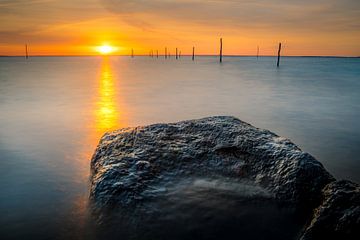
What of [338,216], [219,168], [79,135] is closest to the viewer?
[338,216]

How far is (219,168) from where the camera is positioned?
449cm

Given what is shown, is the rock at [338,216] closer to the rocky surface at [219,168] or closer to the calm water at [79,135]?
the rocky surface at [219,168]

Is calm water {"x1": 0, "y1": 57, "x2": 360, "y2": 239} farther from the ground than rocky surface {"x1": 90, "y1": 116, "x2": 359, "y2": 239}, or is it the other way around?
rocky surface {"x1": 90, "y1": 116, "x2": 359, "y2": 239}

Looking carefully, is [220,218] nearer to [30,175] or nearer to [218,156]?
[218,156]

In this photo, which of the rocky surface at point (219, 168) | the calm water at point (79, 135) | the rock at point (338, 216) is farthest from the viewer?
the calm water at point (79, 135)

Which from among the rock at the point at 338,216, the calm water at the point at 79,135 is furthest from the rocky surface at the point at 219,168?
the calm water at the point at 79,135

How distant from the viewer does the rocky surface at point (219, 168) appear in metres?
3.46

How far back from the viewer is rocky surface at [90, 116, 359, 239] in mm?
3465

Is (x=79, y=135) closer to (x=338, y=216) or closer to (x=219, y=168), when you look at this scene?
(x=219, y=168)

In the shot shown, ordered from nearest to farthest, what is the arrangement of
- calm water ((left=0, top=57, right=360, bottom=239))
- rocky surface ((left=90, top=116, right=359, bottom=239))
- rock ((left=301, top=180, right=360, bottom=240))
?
rock ((left=301, top=180, right=360, bottom=240)) < rocky surface ((left=90, top=116, right=359, bottom=239)) < calm water ((left=0, top=57, right=360, bottom=239))

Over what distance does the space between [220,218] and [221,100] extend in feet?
43.2

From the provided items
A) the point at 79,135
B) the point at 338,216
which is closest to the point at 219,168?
the point at 338,216

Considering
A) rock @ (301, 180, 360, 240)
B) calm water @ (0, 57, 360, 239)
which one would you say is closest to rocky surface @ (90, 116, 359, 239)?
rock @ (301, 180, 360, 240)

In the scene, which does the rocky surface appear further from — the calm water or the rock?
the calm water
